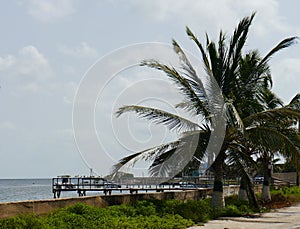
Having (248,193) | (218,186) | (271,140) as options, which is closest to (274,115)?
(271,140)

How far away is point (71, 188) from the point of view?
47.8m

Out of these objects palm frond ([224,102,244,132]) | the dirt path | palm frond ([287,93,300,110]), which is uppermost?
palm frond ([287,93,300,110])

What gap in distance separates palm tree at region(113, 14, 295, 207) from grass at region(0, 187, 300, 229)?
1.34 metres

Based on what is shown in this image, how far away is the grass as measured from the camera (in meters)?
12.6

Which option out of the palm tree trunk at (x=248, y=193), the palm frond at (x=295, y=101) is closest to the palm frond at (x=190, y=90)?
the palm tree trunk at (x=248, y=193)

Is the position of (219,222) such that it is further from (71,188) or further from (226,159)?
(71,188)

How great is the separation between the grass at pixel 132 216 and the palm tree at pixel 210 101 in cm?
134

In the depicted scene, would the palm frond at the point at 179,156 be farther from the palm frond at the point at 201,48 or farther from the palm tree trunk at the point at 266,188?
the palm tree trunk at the point at 266,188

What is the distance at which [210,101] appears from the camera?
19094 millimetres

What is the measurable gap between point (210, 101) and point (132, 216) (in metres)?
5.44

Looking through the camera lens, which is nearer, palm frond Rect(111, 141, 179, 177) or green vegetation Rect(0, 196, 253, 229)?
green vegetation Rect(0, 196, 253, 229)

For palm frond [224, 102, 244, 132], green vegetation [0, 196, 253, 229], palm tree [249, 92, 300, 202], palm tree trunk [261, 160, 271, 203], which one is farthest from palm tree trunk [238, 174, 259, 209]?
palm tree trunk [261, 160, 271, 203]

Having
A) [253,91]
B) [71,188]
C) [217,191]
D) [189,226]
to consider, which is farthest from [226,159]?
[71,188]

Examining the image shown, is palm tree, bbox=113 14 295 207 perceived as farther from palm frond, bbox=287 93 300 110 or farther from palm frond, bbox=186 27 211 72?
palm frond, bbox=287 93 300 110
